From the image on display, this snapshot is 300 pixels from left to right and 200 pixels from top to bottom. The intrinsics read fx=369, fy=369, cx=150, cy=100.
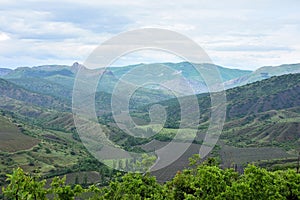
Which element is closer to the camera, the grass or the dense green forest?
the dense green forest

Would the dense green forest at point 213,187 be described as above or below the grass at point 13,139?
above

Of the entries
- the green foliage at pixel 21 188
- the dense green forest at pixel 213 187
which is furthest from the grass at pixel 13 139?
the dense green forest at pixel 213 187

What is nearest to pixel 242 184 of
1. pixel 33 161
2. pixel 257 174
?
pixel 257 174

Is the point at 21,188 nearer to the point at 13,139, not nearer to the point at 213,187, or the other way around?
the point at 213,187

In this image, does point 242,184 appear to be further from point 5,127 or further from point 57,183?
point 5,127

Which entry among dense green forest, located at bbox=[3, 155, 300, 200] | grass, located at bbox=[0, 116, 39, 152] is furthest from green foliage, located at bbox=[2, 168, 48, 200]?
grass, located at bbox=[0, 116, 39, 152]

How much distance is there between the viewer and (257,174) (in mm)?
25641

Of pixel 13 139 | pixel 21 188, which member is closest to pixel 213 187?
pixel 21 188

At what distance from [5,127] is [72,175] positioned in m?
62.5

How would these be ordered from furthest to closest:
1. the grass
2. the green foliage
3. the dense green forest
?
the grass
the dense green forest
the green foliage

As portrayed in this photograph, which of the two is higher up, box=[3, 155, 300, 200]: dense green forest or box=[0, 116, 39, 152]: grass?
box=[3, 155, 300, 200]: dense green forest

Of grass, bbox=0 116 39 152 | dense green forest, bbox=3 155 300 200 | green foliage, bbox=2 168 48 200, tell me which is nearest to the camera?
green foliage, bbox=2 168 48 200

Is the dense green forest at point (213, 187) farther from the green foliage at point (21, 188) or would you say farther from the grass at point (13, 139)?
the grass at point (13, 139)

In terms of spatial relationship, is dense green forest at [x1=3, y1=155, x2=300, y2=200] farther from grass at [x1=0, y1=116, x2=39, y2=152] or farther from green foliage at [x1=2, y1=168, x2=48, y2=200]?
grass at [x1=0, y1=116, x2=39, y2=152]
